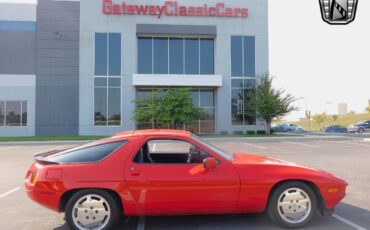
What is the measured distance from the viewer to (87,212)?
14.8ft

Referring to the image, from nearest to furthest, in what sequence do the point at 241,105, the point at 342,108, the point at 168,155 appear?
the point at 168,155
the point at 241,105
the point at 342,108

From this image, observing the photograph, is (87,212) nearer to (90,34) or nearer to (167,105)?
(167,105)

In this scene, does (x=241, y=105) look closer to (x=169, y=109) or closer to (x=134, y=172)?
(x=169, y=109)

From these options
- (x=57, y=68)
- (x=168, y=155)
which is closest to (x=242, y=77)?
(x=57, y=68)

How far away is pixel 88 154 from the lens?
15.5 feet

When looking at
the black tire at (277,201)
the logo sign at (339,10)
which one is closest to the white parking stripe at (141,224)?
the black tire at (277,201)

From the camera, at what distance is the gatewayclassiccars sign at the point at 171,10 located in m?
31.2

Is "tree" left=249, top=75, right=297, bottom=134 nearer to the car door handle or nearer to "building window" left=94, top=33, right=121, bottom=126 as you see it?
"building window" left=94, top=33, right=121, bottom=126

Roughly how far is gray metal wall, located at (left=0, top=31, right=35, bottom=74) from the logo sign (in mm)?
30124

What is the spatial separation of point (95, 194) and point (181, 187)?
3.98ft

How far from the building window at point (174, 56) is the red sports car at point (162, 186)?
90.4 ft

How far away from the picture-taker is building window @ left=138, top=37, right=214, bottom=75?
3195 cm

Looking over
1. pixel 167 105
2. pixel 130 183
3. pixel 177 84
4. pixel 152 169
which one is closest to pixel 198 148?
pixel 152 169

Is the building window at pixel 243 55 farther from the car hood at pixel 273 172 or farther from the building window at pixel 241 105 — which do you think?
the car hood at pixel 273 172
